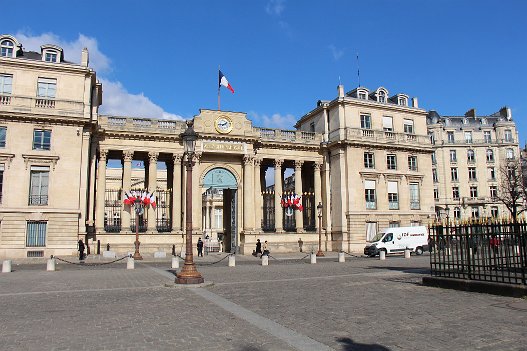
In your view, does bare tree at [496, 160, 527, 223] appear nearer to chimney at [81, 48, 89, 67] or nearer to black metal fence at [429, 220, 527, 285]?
black metal fence at [429, 220, 527, 285]

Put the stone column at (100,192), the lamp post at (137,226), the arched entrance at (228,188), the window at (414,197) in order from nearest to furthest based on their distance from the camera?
the lamp post at (137,226)
the stone column at (100,192)
the arched entrance at (228,188)
the window at (414,197)

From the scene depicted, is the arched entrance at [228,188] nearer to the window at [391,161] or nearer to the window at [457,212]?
the window at [391,161]

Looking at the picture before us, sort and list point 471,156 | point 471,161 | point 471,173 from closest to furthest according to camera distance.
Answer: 1. point 471,173
2. point 471,161
3. point 471,156

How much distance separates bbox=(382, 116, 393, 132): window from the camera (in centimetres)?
4359

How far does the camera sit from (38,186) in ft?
104

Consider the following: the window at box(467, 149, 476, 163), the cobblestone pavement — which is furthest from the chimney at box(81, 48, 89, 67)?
the window at box(467, 149, 476, 163)

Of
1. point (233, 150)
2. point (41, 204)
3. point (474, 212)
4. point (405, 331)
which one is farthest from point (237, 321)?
point (474, 212)

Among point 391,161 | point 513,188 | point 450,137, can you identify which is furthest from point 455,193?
point 391,161

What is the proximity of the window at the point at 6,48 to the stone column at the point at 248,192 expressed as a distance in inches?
783

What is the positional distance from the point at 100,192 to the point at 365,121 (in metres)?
25.2

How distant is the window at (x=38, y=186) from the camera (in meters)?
31.4

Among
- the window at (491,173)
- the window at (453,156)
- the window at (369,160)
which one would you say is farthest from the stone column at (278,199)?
the window at (491,173)

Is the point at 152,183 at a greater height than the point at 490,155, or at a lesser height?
lesser

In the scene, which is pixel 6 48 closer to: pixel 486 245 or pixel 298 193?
pixel 298 193
